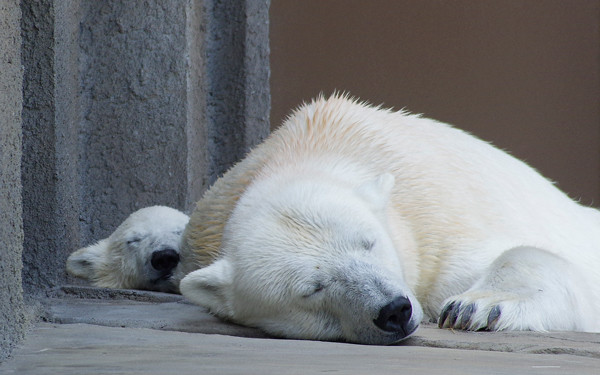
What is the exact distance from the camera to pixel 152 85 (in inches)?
168

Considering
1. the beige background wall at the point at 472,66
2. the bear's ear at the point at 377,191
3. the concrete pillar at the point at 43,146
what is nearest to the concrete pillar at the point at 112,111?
the concrete pillar at the point at 43,146

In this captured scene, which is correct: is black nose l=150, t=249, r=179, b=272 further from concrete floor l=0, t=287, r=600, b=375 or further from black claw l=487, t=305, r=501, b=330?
black claw l=487, t=305, r=501, b=330

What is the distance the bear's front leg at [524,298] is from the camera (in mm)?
2426

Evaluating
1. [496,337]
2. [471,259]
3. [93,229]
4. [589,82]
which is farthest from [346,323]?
[589,82]

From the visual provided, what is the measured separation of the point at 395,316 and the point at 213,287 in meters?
0.61

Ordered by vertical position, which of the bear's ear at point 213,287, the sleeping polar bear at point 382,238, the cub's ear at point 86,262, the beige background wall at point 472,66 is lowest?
the cub's ear at point 86,262

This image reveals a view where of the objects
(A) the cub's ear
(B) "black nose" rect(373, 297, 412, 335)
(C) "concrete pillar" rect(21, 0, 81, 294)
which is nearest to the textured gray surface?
(B) "black nose" rect(373, 297, 412, 335)

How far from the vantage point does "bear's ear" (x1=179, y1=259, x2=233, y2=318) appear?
2.63m

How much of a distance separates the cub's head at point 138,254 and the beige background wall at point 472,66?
1.51 m

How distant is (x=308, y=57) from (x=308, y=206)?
2791 mm

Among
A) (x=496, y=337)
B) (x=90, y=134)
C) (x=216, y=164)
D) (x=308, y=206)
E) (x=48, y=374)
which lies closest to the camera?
(x=48, y=374)

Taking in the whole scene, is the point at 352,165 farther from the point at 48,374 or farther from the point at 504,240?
the point at 48,374

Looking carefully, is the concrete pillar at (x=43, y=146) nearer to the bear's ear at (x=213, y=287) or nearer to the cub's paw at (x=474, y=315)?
the bear's ear at (x=213, y=287)

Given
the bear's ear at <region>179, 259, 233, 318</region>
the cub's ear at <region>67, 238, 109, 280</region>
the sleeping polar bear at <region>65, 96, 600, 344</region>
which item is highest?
the sleeping polar bear at <region>65, 96, 600, 344</region>
